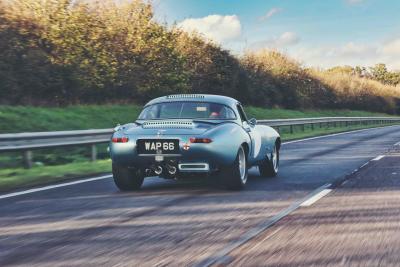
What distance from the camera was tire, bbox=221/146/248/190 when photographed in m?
Result: 8.62

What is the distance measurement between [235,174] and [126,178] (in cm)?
156

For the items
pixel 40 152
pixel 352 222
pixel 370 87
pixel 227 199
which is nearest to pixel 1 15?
pixel 40 152

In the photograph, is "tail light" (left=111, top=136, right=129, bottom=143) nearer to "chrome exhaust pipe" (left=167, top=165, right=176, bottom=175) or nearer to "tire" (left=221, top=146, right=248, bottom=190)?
"chrome exhaust pipe" (left=167, top=165, right=176, bottom=175)

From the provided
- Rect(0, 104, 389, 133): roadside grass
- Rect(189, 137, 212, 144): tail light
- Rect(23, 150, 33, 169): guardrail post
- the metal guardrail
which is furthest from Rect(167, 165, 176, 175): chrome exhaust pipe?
Rect(0, 104, 389, 133): roadside grass

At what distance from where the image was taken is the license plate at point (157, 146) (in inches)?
324

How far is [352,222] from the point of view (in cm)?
642

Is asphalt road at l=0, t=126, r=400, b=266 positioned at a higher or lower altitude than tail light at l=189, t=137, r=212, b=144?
lower

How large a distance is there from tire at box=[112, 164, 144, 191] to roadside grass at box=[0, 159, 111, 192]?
1.65 m

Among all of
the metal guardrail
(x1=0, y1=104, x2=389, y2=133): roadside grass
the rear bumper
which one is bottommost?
the rear bumper

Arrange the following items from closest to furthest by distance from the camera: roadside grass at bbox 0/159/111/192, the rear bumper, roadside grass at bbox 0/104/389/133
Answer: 1. the rear bumper
2. roadside grass at bbox 0/159/111/192
3. roadside grass at bbox 0/104/389/133

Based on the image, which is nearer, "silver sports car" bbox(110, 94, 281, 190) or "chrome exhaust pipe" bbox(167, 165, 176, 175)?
"silver sports car" bbox(110, 94, 281, 190)

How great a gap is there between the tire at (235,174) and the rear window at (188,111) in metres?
0.64

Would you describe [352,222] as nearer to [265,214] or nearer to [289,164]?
[265,214]

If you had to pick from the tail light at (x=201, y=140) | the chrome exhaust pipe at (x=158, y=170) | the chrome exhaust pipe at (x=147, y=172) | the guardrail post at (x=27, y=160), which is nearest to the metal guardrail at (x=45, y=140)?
the guardrail post at (x=27, y=160)
